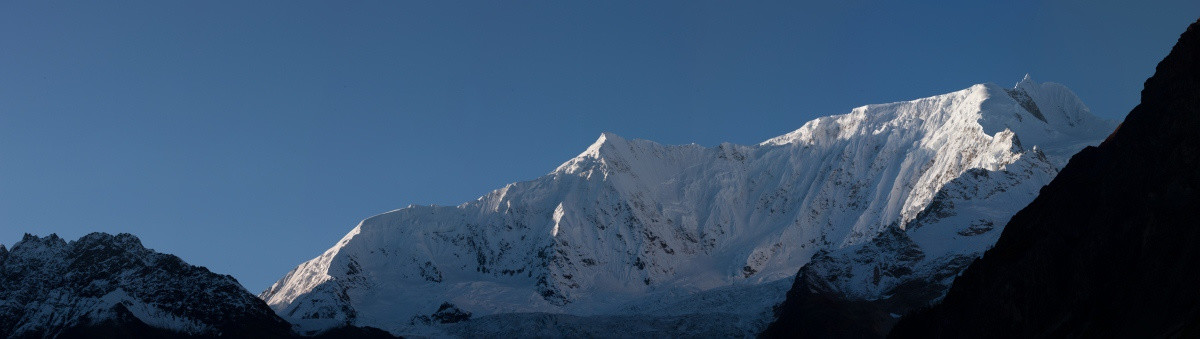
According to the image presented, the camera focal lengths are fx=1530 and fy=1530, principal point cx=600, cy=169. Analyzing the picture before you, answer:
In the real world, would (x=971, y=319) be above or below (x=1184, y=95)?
below

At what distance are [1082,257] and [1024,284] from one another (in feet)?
24.7

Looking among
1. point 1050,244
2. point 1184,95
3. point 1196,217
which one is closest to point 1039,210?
point 1050,244

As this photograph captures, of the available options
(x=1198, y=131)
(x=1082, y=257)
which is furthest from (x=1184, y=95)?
(x=1082, y=257)

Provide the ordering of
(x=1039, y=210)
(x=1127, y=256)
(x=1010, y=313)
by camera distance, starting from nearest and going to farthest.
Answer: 1. (x=1127, y=256)
2. (x=1010, y=313)
3. (x=1039, y=210)

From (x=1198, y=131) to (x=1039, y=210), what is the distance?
2617 centimetres

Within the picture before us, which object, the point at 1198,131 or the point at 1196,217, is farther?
the point at 1198,131

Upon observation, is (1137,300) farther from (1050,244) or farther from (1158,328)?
(1050,244)

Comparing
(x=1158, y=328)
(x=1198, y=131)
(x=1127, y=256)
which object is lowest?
(x=1158, y=328)

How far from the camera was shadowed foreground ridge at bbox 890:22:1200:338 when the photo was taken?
10806cm

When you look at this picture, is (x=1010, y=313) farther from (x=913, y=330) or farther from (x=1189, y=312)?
(x=1189, y=312)

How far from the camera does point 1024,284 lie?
5172 inches

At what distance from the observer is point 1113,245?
121188 mm

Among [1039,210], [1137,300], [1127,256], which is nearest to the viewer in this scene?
[1137,300]

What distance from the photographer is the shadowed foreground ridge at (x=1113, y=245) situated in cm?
10806
